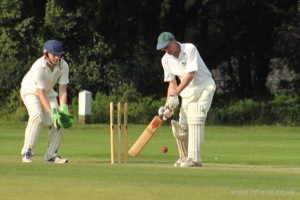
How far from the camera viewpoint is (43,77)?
1482cm

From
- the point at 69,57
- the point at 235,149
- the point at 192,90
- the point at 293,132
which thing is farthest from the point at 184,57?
the point at 69,57

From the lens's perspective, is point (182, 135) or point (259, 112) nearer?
point (182, 135)

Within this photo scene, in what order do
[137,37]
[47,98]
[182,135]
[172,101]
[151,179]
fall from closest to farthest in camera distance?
[151,179]
[172,101]
[182,135]
[47,98]
[137,37]

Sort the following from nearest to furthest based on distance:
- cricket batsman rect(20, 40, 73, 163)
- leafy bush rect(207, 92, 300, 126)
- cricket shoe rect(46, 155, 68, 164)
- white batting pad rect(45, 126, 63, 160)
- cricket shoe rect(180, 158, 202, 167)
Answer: cricket shoe rect(180, 158, 202, 167), cricket batsman rect(20, 40, 73, 163), cricket shoe rect(46, 155, 68, 164), white batting pad rect(45, 126, 63, 160), leafy bush rect(207, 92, 300, 126)

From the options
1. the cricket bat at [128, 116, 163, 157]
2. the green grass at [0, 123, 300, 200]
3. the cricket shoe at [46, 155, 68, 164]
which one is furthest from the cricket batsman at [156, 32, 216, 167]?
the cricket shoe at [46, 155, 68, 164]

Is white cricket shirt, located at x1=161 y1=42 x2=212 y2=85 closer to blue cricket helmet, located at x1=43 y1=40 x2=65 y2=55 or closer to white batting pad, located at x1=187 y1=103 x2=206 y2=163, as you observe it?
white batting pad, located at x1=187 y1=103 x2=206 y2=163

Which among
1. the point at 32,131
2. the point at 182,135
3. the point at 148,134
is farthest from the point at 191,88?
the point at 32,131

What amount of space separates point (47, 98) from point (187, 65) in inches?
83.6

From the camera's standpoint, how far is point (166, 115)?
14.6m

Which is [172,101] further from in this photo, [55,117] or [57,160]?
[57,160]

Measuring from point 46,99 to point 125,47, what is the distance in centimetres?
2109

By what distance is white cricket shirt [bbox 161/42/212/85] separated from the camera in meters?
14.1

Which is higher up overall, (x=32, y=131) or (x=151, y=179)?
(x=32, y=131)

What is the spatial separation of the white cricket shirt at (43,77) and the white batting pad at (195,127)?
6.05 feet
